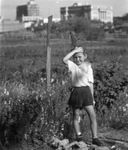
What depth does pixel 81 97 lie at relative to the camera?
4.57 metres

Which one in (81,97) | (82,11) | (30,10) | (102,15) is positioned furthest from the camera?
(102,15)

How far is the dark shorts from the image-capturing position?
180 inches

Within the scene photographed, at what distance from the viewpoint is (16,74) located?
8.71 metres

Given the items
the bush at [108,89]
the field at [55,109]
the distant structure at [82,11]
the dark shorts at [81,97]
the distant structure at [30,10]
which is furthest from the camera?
the distant structure at [82,11]

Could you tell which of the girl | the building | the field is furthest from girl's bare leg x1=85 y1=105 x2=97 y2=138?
the building

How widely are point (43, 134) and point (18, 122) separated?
39cm

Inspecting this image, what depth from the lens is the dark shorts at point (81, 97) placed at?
4.56 meters

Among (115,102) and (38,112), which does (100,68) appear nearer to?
(115,102)

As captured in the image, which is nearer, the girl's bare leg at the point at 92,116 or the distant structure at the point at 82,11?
the girl's bare leg at the point at 92,116

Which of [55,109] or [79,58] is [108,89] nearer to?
[55,109]

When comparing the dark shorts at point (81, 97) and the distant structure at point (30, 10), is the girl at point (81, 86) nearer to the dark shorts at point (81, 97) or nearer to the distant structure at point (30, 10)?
the dark shorts at point (81, 97)

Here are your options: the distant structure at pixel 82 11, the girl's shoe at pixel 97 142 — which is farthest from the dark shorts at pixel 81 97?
the distant structure at pixel 82 11

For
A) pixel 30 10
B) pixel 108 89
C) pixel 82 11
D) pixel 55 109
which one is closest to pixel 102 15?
pixel 82 11

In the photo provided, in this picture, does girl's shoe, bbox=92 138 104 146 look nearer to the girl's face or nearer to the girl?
the girl
